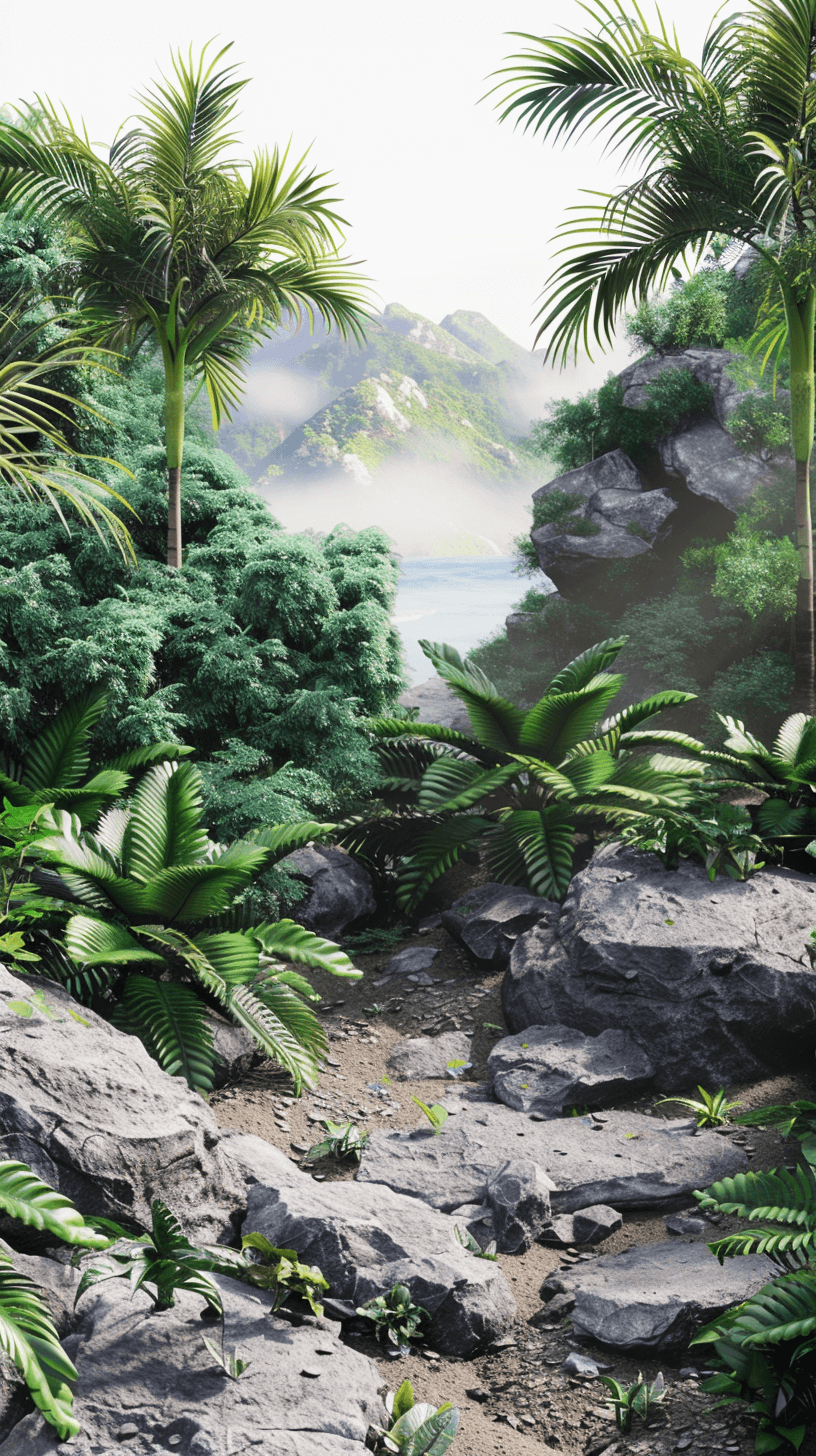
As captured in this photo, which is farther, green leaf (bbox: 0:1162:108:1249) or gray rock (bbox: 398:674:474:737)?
gray rock (bbox: 398:674:474:737)

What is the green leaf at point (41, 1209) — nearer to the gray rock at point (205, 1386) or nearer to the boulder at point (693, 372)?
the gray rock at point (205, 1386)

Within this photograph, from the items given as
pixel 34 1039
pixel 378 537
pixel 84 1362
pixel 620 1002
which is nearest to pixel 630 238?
pixel 378 537

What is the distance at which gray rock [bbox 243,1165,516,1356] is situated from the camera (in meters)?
2.74

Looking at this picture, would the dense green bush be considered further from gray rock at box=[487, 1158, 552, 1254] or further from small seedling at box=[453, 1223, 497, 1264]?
small seedling at box=[453, 1223, 497, 1264]

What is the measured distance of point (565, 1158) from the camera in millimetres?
3617

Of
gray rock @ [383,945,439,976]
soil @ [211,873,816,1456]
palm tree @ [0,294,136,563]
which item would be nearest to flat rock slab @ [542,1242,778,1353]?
soil @ [211,873,816,1456]

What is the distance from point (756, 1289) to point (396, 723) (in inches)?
161

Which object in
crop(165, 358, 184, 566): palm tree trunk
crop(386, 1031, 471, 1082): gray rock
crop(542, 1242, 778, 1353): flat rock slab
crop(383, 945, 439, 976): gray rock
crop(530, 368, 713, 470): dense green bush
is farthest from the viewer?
crop(530, 368, 713, 470): dense green bush

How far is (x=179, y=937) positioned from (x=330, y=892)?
225 centimetres

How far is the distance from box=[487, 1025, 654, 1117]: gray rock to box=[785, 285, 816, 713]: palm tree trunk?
3.72m

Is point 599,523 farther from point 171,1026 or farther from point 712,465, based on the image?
point 171,1026

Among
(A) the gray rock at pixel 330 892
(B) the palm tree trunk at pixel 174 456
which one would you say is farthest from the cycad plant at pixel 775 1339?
(B) the palm tree trunk at pixel 174 456

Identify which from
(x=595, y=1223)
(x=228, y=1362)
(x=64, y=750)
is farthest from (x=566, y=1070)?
(x=64, y=750)

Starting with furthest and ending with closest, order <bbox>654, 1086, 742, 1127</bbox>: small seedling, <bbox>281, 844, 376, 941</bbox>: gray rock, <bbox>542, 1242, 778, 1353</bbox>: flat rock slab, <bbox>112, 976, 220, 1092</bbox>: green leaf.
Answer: <bbox>281, 844, 376, 941</bbox>: gray rock → <bbox>654, 1086, 742, 1127</bbox>: small seedling → <bbox>112, 976, 220, 1092</bbox>: green leaf → <bbox>542, 1242, 778, 1353</bbox>: flat rock slab
